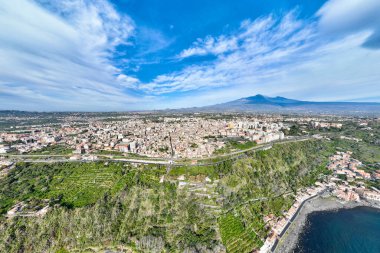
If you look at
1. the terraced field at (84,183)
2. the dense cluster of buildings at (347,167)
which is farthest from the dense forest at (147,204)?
the dense cluster of buildings at (347,167)

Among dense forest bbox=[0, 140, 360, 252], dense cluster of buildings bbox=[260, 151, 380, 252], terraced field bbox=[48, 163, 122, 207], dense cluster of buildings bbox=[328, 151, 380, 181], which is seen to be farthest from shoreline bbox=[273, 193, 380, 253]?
terraced field bbox=[48, 163, 122, 207]

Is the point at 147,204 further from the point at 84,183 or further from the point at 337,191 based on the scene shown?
the point at 337,191

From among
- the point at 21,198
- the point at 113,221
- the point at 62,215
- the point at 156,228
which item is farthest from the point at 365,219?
the point at 21,198

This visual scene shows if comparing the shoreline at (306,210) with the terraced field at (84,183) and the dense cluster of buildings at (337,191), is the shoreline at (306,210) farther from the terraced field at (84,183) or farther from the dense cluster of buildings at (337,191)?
the terraced field at (84,183)

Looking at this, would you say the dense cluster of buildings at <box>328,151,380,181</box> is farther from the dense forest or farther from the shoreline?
the shoreline

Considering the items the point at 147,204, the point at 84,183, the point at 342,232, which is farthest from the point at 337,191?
the point at 84,183
